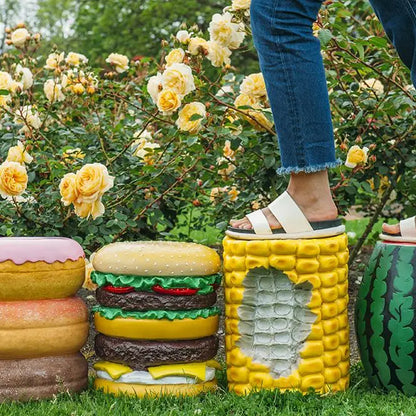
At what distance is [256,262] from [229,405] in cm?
38

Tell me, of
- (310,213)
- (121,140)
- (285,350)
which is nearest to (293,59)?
(310,213)

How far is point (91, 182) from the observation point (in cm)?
232

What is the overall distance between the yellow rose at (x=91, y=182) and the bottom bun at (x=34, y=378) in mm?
521

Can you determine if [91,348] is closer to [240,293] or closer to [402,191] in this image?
[240,293]

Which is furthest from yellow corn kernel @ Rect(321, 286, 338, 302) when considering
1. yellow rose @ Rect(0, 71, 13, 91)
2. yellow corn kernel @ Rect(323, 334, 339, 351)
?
yellow rose @ Rect(0, 71, 13, 91)

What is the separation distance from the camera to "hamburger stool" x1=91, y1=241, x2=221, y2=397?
A: 6.72 feet

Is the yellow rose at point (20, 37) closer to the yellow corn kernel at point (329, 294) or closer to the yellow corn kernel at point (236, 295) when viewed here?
the yellow corn kernel at point (236, 295)

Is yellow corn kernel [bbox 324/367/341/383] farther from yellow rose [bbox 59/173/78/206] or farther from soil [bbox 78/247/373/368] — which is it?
yellow rose [bbox 59/173/78/206]

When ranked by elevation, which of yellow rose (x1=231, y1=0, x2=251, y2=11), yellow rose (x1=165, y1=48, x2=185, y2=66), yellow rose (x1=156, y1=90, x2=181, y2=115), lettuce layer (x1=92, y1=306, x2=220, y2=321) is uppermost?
yellow rose (x1=231, y1=0, x2=251, y2=11)

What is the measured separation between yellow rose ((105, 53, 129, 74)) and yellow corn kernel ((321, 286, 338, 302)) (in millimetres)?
1545

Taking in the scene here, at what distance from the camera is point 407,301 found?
2029mm

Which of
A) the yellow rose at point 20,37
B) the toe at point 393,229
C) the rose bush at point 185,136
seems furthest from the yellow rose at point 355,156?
the yellow rose at point 20,37

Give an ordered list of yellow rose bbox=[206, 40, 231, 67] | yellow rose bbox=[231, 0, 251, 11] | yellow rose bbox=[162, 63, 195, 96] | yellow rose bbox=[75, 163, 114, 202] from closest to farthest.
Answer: yellow rose bbox=[75, 163, 114, 202]
yellow rose bbox=[162, 63, 195, 96]
yellow rose bbox=[231, 0, 251, 11]
yellow rose bbox=[206, 40, 231, 67]

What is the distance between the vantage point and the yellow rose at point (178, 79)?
8.09 feet
